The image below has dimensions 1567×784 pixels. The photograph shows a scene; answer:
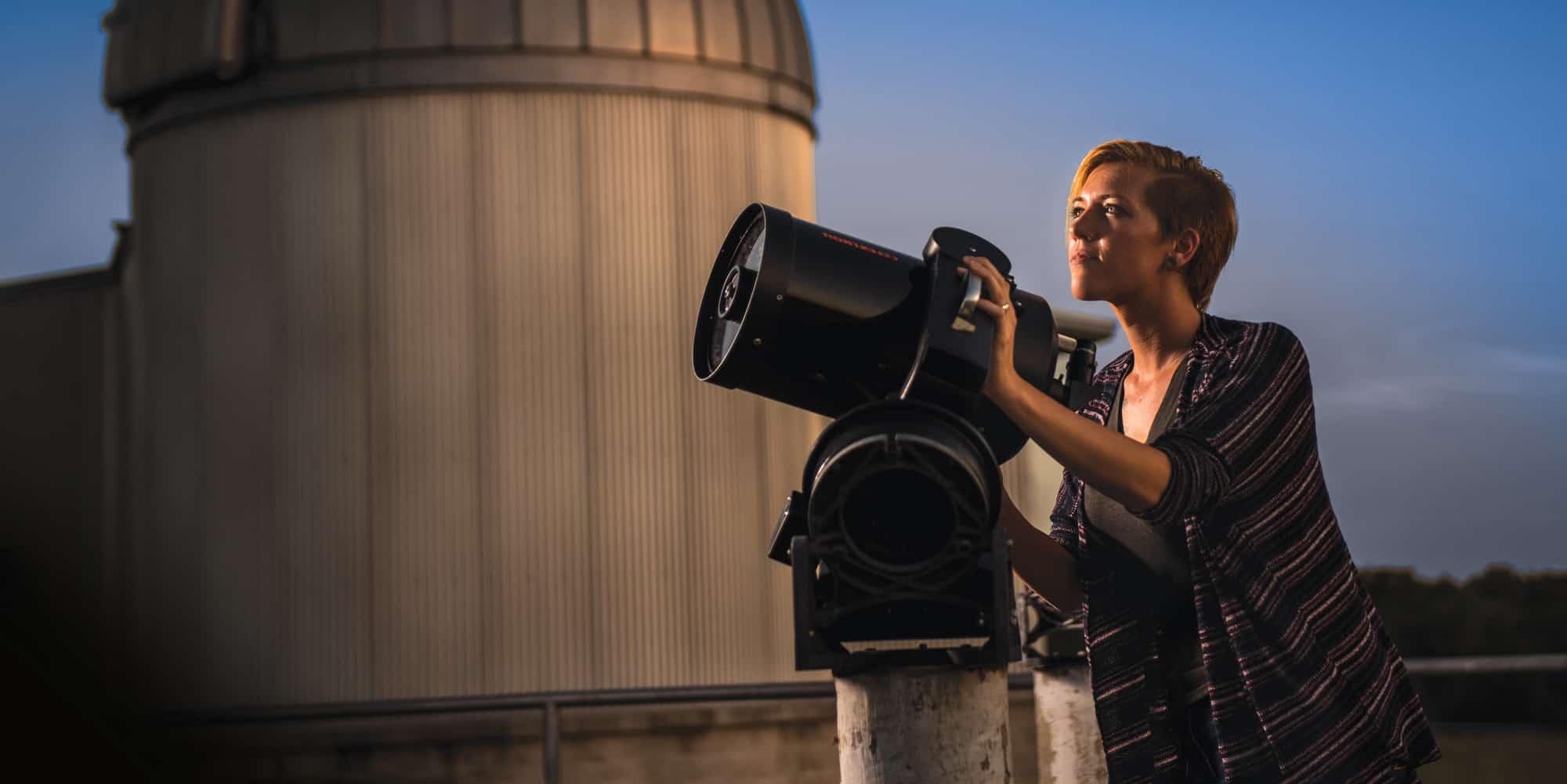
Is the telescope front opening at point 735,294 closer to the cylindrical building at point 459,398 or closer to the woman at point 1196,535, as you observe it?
the woman at point 1196,535

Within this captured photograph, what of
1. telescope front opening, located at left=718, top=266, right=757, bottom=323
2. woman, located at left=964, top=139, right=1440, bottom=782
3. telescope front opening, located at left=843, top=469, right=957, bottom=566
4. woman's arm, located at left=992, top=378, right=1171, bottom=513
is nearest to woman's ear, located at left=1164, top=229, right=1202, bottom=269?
woman, located at left=964, top=139, right=1440, bottom=782

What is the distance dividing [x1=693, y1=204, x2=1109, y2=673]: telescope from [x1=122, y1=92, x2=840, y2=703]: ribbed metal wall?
8089mm

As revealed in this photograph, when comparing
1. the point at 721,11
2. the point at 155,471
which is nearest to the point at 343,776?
the point at 155,471

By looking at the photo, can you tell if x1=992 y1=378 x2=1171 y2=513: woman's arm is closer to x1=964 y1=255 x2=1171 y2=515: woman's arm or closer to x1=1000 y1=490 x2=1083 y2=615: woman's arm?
x1=964 y1=255 x2=1171 y2=515: woman's arm

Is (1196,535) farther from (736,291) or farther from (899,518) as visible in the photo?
(736,291)

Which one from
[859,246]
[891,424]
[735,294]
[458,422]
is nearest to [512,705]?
[735,294]

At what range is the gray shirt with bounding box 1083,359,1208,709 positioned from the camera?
76.7 inches

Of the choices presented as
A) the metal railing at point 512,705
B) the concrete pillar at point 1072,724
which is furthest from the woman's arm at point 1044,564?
the metal railing at point 512,705

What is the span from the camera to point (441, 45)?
34.1ft

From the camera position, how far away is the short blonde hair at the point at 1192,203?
2104mm

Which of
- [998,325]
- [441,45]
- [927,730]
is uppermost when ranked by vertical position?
[441,45]

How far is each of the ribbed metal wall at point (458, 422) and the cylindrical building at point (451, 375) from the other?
0.06ft

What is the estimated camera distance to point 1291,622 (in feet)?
6.04

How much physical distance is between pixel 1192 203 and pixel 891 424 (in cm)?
53
